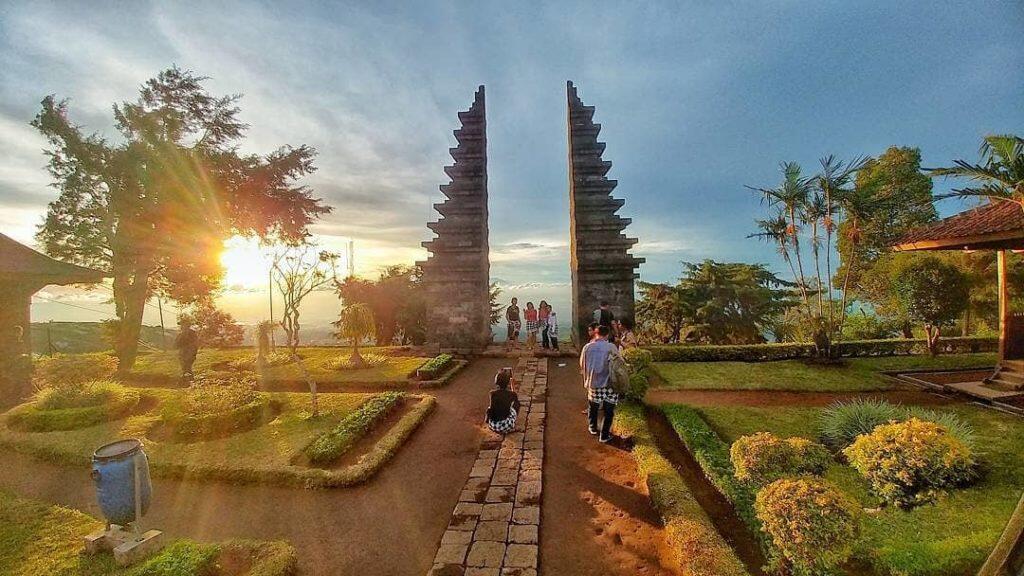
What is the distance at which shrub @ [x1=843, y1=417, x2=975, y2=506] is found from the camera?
15.4 feet

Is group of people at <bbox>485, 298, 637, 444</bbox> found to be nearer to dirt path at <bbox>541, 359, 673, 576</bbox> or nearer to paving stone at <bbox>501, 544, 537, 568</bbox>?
dirt path at <bbox>541, 359, 673, 576</bbox>

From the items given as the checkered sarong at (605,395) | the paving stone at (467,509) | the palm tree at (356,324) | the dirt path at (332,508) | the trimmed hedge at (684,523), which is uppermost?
the palm tree at (356,324)

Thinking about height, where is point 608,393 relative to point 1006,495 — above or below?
above

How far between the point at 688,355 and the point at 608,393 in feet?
27.2

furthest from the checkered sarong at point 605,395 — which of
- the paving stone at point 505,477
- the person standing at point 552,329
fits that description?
the person standing at point 552,329

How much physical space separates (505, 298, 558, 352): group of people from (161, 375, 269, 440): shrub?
955 cm

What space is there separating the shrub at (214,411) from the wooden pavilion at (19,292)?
22.6 ft

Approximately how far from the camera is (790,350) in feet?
46.4

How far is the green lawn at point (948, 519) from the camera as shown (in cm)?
374

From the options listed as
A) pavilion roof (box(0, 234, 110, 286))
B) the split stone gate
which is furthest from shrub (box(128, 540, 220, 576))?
pavilion roof (box(0, 234, 110, 286))

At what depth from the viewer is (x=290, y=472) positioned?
6.25 meters

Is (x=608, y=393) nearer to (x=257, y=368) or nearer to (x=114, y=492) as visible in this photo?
(x=114, y=492)

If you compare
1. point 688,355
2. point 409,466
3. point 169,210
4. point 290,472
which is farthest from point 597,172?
point 169,210

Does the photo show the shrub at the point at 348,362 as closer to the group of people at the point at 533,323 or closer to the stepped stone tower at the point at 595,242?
the group of people at the point at 533,323
